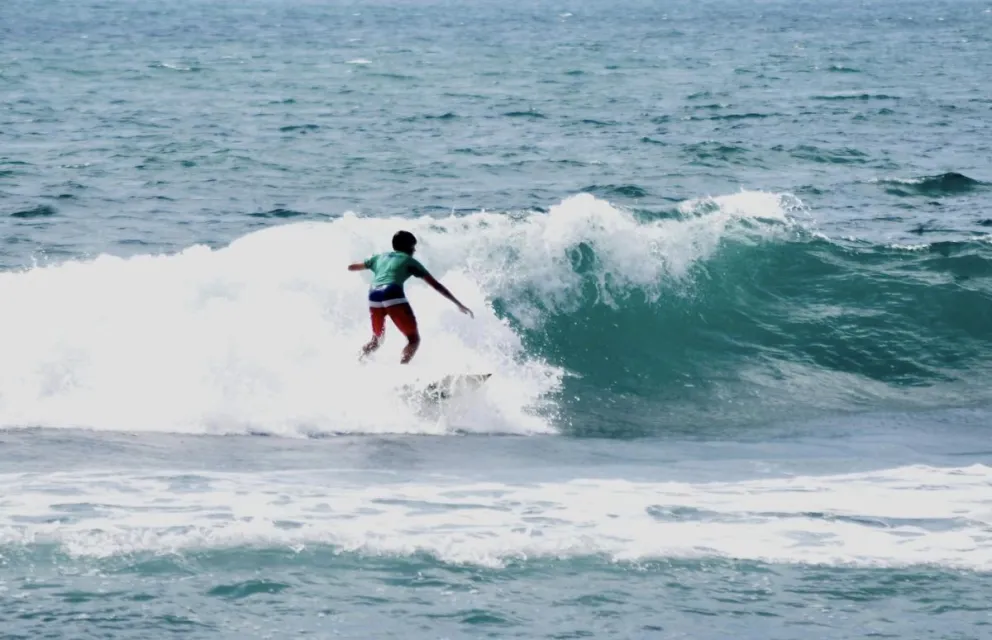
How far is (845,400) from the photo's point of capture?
45.4 ft

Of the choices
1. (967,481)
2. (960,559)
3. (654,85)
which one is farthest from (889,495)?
(654,85)

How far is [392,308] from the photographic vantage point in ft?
40.8

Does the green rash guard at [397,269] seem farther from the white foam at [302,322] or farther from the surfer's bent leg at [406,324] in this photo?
the white foam at [302,322]

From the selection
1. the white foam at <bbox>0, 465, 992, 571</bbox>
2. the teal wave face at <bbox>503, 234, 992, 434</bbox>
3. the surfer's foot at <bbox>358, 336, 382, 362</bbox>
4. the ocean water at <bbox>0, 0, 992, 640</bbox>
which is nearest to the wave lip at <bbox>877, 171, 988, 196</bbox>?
the ocean water at <bbox>0, 0, 992, 640</bbox>

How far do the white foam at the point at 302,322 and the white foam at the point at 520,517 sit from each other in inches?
81.2

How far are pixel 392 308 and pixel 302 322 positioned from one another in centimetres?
188

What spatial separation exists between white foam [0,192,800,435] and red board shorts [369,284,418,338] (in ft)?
1.26

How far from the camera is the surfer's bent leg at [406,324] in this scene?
1246cm

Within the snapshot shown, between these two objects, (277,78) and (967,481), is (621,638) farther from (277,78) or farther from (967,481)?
(277,78)

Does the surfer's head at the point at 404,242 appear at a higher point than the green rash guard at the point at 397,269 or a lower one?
higher

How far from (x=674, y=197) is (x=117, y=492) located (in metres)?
13.3

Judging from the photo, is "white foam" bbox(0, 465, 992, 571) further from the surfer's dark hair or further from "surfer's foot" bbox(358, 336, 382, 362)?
the surfer's dark hair

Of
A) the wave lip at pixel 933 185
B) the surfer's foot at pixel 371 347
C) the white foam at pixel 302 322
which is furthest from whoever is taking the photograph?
the wave lip at pixel 933 185

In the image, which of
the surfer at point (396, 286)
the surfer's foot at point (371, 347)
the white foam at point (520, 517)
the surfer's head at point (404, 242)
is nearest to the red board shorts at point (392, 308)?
the surfer at point (396, 286)
